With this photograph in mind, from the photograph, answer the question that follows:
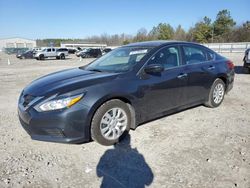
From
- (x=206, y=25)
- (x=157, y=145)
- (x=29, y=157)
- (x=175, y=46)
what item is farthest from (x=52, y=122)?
(x=206, y=25)

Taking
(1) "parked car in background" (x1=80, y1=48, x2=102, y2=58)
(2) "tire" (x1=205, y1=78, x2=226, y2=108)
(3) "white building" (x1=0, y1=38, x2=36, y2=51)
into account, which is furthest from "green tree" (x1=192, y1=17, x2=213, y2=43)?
(2) "tire" (x1=205, y1=78, x2=226, y2=108)

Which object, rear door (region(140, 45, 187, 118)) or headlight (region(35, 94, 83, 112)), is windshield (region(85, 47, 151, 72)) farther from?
headlight (region(35, 94, 83, 112))

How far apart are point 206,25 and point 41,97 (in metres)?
74.9

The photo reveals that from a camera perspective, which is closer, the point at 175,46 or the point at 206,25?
the point at 175,46

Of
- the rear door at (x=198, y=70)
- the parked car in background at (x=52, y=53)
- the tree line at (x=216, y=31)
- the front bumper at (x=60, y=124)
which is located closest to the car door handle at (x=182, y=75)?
the rear door at (x=198, y=70)

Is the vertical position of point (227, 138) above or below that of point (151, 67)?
below

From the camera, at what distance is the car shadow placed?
2644mm

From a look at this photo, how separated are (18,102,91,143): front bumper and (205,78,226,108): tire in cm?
322

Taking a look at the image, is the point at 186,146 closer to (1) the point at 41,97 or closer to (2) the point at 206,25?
(1) the point at 41,97

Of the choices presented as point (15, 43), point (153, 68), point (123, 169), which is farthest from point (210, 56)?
point (15, 43)

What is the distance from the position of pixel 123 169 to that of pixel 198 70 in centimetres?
280

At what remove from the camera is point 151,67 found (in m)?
3.76

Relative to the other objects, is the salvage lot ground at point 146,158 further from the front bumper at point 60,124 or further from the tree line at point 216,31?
the tree line at point 216,31

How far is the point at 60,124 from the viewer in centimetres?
310
